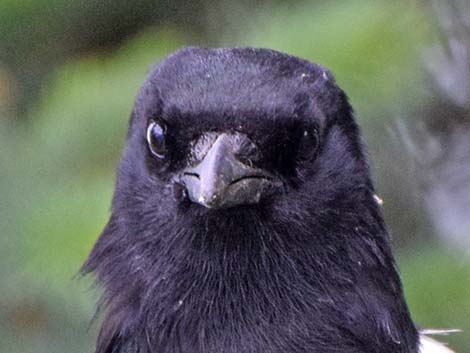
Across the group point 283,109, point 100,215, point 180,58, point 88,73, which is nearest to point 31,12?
point 88,73

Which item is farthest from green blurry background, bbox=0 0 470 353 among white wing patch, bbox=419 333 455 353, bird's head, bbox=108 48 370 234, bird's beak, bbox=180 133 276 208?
bird's beak, bbox=180 133 276 208

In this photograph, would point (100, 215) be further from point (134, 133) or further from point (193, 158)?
point (193, 158)

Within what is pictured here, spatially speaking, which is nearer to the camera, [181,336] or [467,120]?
[181,336]

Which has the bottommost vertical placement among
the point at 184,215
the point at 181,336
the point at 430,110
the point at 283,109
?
the point at 181,336

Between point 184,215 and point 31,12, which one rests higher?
point 31,12

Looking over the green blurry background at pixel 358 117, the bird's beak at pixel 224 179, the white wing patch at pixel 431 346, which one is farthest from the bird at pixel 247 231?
the green blurry background at pixel 358 117

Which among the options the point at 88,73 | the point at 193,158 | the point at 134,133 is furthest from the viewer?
the point at 88,73

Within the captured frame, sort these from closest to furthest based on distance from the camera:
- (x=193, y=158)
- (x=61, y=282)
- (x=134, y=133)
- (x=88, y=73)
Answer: (x=193, y=158) → (x=134, y=133) → (x=61, y=282) → (x=88, y=73)
